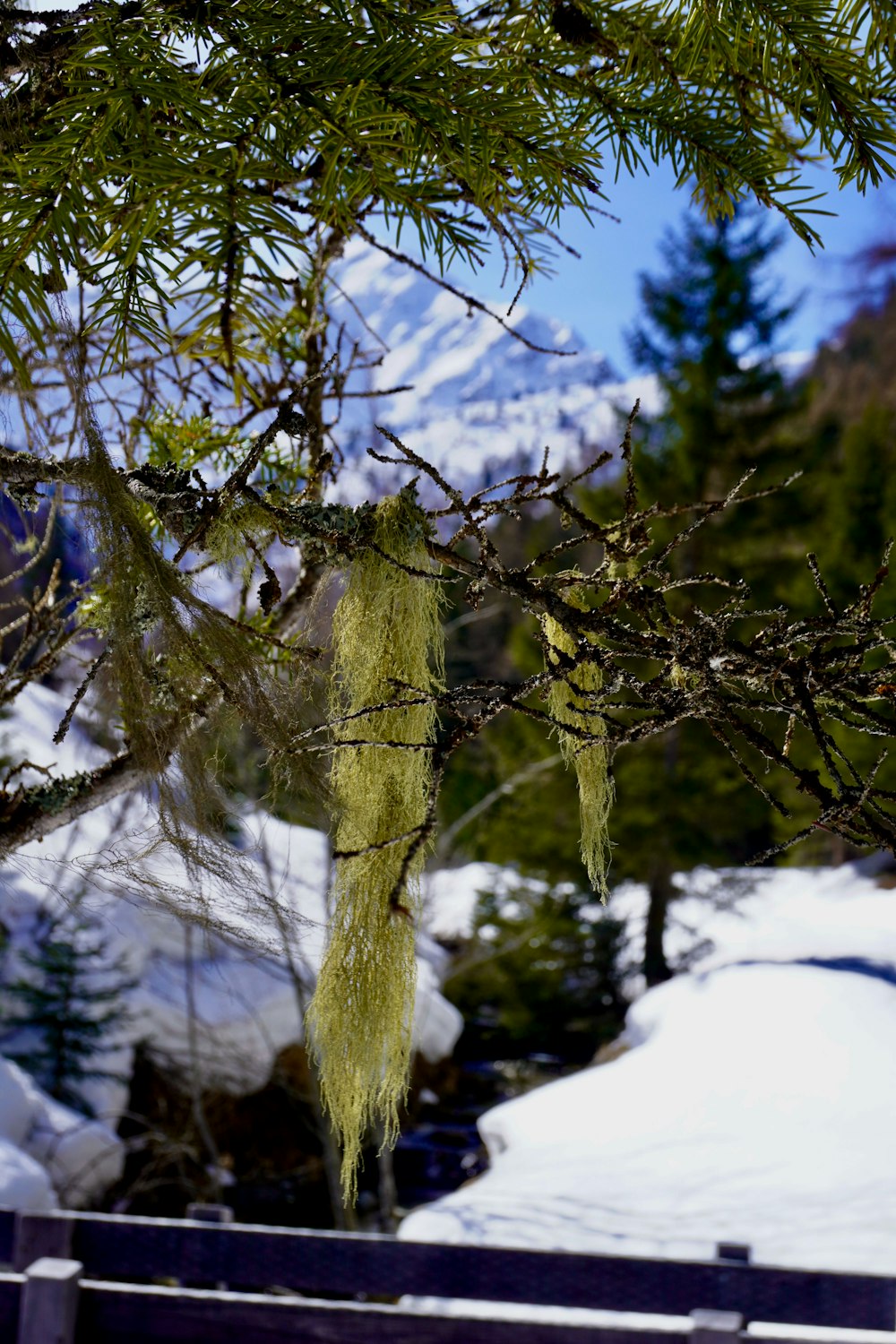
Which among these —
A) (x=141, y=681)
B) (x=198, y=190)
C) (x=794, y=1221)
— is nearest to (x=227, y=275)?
(x=198, y=190)

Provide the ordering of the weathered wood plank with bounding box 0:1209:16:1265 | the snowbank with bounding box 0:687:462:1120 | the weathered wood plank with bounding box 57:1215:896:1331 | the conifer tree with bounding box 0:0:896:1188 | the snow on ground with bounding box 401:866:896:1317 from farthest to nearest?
the snowbank with bounding box 0:687:462:1120, the snow on ground with bounding box 401:866:896:1317, the weathered wood plank with bounding box 0:1209:16:1265, the weathered wood plank with bounding box 57:1215:896:1331, the conifer tree with bounding box 0:0:896:1188

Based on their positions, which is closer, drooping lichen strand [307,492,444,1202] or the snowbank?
drooping lichen strand [307,492,444,1202]

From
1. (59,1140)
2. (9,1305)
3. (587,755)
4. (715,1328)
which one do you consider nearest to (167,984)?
(59,1140)

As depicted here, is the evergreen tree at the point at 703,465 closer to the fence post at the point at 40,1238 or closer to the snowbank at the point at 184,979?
the snowbank at the point at 184,979

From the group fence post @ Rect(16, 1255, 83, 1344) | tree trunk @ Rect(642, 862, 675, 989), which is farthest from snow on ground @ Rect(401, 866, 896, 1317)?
tree trunk @ Rect(642, 862, 675, 989)

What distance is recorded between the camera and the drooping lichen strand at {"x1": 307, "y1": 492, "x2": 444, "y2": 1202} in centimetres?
87

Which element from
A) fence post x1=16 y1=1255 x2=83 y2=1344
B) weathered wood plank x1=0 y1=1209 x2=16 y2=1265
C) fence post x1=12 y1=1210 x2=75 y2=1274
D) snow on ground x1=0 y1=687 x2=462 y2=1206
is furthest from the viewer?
snow on ground x1=0 y1=687 x2=462 y2=1206

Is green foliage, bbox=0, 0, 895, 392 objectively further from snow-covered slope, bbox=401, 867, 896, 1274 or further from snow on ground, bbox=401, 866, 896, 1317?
snow-covered slope, bbox=401, 867, 896, 1274

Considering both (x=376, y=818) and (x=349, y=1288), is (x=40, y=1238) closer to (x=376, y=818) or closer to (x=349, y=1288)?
(x=349, y=1288)

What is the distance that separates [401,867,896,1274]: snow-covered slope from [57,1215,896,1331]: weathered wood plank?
0.70m

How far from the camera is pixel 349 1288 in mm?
2482

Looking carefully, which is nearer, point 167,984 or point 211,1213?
point 211,1213

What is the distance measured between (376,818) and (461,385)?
1886 inches

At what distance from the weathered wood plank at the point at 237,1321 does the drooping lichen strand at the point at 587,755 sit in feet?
5.02
